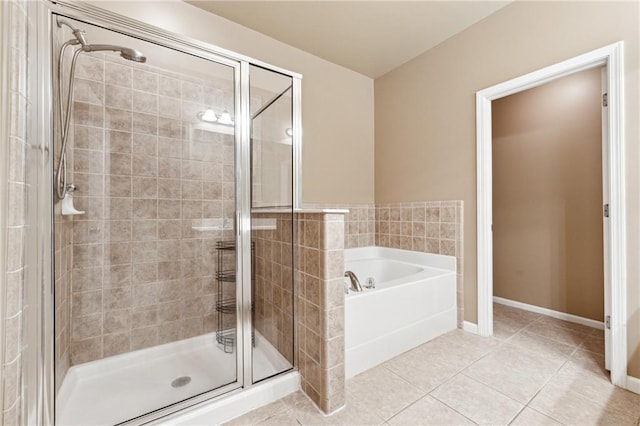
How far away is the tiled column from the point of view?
1.36 m

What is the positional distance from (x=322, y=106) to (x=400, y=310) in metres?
2.07

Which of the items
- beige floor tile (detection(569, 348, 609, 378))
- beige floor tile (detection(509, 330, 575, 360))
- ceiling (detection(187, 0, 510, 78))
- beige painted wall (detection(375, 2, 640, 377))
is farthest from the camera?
ceiling (detection(187, 0, 510, 78))

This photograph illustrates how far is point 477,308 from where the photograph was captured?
2230mm

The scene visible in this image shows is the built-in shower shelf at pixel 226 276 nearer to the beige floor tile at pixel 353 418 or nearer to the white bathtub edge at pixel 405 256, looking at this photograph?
the beige floor tile at pixel 353 418

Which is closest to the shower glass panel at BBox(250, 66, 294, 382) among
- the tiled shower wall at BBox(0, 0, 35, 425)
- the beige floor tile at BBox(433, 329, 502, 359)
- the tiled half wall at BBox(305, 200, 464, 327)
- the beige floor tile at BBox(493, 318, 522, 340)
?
the tiled shower wall at BBox(0, 0, 35, 425)

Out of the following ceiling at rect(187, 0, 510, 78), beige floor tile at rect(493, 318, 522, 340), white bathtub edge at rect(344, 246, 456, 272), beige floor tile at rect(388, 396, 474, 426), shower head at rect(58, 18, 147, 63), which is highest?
ceiling at rect(187, 0, 510, 78)

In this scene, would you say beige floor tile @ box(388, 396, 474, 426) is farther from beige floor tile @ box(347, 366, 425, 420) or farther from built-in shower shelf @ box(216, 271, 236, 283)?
built-in shower shelf @ box(216, 271, 236, 283)

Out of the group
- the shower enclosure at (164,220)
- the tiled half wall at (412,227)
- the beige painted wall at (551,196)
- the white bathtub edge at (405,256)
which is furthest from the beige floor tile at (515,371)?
the shower enclosure at (164,220)

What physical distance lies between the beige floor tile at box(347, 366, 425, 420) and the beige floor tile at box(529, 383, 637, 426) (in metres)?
0.60

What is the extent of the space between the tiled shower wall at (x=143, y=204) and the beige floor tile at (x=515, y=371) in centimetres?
179

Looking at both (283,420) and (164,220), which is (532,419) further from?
(164,220)

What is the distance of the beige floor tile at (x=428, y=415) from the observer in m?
1.29

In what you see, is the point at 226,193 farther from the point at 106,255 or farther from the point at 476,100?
the point at 476,100

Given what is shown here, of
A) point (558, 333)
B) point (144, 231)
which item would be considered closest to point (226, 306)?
point (144, 231)
